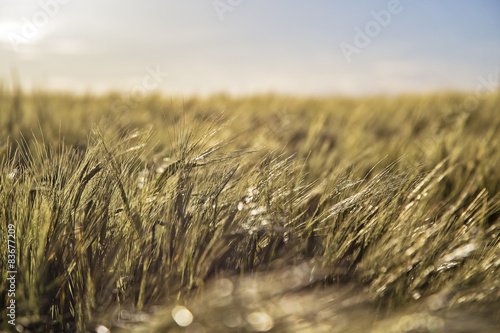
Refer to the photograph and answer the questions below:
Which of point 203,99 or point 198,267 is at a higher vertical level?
point 198,267

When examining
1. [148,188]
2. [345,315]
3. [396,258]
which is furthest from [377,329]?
[148,188]

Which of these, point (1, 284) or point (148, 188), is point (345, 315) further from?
point (1, 284)

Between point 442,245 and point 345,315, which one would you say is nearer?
point 345,315

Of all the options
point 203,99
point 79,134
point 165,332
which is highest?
point 165,332

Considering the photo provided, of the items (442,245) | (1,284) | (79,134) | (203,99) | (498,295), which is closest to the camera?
(498,295)

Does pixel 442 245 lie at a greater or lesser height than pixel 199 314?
lesser

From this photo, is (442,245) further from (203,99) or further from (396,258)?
(203,99)

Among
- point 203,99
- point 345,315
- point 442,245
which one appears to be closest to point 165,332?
point 345,315

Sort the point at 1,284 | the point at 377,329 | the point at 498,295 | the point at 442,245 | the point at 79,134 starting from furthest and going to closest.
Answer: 1. the point at 79,134
2. the point at 442,245
3. the point at 1,284
4. the point at 498,295
5. the point at 377,329

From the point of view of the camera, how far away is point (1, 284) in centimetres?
122

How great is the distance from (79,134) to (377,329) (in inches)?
128

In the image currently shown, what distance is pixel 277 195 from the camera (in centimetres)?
148

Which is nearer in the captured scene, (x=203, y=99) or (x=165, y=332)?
(x=165, y=332)

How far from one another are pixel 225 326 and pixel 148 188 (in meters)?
0.62
